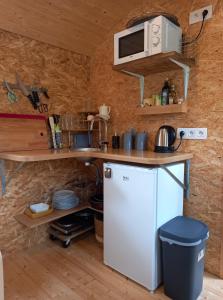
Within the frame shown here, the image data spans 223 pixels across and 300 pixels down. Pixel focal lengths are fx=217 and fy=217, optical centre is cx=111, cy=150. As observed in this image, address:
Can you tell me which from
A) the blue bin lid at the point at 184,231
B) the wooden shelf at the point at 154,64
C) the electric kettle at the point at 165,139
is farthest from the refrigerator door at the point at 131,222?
the wooden shelf at the point at 154,64

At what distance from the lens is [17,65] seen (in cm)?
203

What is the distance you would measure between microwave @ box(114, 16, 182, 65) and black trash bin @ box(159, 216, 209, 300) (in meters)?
1.30

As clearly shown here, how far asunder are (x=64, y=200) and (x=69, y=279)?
729 millimetres

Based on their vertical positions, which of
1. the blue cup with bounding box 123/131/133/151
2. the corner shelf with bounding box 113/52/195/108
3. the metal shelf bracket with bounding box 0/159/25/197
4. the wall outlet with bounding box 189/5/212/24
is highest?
the wall outlet with bounding box 189/5/212/24

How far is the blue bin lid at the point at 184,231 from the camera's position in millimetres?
1411

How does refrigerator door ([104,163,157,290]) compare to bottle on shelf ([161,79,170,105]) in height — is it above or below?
below

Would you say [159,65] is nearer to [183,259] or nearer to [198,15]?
[198,15]

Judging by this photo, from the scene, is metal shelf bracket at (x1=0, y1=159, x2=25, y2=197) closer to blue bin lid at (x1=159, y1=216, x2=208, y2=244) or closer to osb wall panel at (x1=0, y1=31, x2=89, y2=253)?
osb wall panel at (x1=0, y1=31, x2=89, y2=253)

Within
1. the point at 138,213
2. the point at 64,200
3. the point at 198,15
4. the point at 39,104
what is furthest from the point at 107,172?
the point at 198,15

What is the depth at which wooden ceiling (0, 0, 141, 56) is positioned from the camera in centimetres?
184

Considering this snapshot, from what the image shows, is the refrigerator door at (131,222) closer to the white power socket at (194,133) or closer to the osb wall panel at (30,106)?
the white power socket at (194,133)

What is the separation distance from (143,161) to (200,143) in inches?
25.2

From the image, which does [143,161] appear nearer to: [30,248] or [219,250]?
[219,250]

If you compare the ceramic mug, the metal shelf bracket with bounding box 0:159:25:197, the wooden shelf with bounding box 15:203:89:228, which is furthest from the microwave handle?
the wooden shelf with bounding box 15:203:89:228
